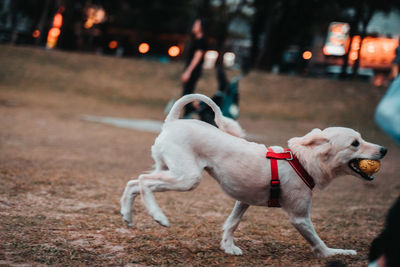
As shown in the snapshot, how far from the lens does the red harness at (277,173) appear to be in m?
3.51

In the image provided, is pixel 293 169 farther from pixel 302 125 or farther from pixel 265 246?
pixel 302 125

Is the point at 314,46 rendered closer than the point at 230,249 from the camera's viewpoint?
No

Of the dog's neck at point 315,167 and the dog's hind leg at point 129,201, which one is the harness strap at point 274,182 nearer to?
the dog's neck at point 315,167

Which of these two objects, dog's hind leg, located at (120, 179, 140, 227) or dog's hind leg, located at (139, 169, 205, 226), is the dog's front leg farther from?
dog's hind leg, located at (120, 179, 140, 227)

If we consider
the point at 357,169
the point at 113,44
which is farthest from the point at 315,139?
the point at 113,44

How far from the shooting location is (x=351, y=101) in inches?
917

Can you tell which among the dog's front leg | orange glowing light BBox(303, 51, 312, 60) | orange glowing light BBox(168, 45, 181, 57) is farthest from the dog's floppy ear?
orange glowing light BBox(168, 45, 181, 57)

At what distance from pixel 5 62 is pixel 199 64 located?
56.6 ft

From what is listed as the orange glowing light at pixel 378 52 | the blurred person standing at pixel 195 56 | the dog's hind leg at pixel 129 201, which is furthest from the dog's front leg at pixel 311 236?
the orange glowing light at pixel 378 52

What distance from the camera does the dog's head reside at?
3.47 metres

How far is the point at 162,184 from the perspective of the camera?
11.5 ft

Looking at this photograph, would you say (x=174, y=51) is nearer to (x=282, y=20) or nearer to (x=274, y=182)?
(x=282, y=20)

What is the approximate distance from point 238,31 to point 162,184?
2211 inches

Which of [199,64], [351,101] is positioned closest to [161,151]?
[199,64]
